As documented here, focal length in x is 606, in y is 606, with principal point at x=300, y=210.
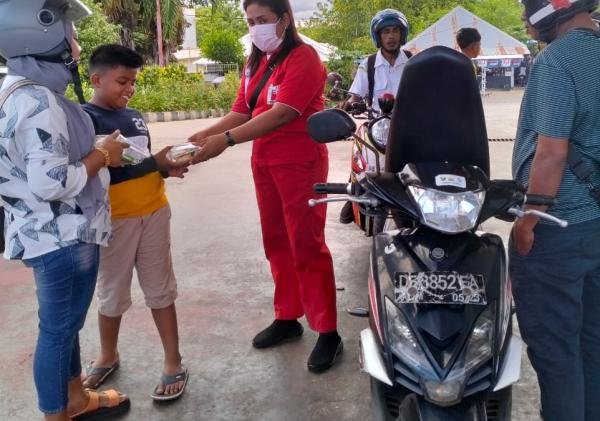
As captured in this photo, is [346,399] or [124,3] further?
[124,3]

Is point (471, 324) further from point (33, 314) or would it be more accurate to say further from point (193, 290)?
point (33, 314)

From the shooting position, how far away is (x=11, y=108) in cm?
205

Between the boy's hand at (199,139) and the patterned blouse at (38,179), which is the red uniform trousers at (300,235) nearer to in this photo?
the boy's hand at (199,139)

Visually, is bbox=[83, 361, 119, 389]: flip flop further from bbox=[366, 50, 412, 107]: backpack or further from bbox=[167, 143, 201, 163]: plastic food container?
bbox=[366, 50, 412, 107]: backpack

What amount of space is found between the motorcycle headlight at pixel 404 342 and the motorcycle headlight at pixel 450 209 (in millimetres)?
287

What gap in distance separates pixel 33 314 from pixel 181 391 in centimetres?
156

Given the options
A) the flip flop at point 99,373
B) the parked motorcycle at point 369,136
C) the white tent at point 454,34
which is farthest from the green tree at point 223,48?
the flip flop at point 99,373

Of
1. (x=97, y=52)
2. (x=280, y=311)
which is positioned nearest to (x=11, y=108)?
(x=97, y=52)

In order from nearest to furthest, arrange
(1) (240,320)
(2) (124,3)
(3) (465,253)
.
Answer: (3) (465,253)
(1) (240,320)
(2) (124,3)

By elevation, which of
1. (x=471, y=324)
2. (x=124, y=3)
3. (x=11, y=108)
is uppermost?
(x=124, y=3)

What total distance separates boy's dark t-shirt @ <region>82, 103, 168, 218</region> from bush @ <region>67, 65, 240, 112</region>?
559 inches

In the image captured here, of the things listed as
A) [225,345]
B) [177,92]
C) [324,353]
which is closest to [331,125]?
[324,353]

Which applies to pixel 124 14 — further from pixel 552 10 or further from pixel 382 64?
pixel 552 10

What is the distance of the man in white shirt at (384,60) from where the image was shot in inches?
183
